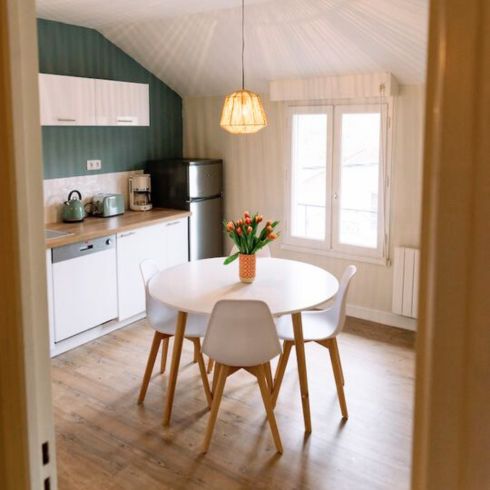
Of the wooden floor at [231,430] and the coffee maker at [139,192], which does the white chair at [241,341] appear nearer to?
the wooden floor at [231,430]

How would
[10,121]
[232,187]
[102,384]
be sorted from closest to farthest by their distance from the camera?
1. [10,121]
2. [102,384]
3. [232,187]

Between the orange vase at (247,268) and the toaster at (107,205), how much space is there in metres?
1.97

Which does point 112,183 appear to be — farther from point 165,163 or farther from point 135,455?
point 135,455

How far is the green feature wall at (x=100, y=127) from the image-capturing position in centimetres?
480

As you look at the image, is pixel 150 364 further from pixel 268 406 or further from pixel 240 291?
pixel 268 406

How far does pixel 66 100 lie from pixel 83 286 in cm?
149

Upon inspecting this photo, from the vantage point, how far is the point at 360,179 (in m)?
5.07

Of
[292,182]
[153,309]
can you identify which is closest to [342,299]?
[153,309]

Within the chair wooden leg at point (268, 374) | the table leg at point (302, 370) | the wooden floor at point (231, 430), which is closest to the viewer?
the wooden floor at point (231, 430)

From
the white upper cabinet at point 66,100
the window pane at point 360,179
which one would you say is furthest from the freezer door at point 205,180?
the window pane at point 360,179

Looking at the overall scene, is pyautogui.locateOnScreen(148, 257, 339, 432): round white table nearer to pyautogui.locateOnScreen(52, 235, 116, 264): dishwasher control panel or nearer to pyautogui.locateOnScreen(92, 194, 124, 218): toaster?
pyautogui.locateOnScreen(52, 235, 116, 264): dishwasher control panel

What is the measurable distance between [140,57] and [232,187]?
5.12ft

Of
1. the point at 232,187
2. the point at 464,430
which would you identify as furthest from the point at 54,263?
the point at 464,430

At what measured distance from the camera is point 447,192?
72 cm
